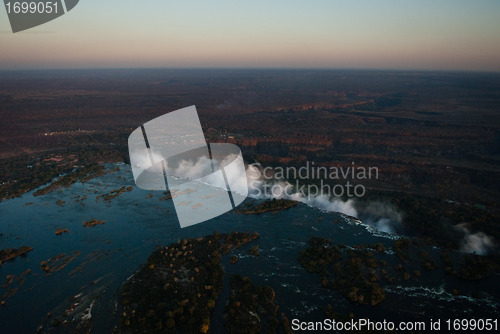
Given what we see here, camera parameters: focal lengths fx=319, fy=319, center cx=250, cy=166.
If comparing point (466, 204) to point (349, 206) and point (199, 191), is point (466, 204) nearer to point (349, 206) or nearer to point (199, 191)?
point (349, 206)

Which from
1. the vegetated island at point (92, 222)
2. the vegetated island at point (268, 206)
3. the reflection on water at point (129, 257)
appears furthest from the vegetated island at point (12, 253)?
the vegetated island at point (268, 206)

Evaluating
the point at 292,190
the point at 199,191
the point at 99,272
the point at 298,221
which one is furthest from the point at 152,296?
the point at 292,190

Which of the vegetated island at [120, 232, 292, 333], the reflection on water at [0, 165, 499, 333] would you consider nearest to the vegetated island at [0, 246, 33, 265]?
the reflection on water at [0, 165, 499, 333]

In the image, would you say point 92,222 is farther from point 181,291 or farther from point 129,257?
point 181,291

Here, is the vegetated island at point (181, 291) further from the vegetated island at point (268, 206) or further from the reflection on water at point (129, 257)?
the vegetated island at point (268, 206)

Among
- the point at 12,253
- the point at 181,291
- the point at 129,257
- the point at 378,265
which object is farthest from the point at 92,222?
the point at 378,265
